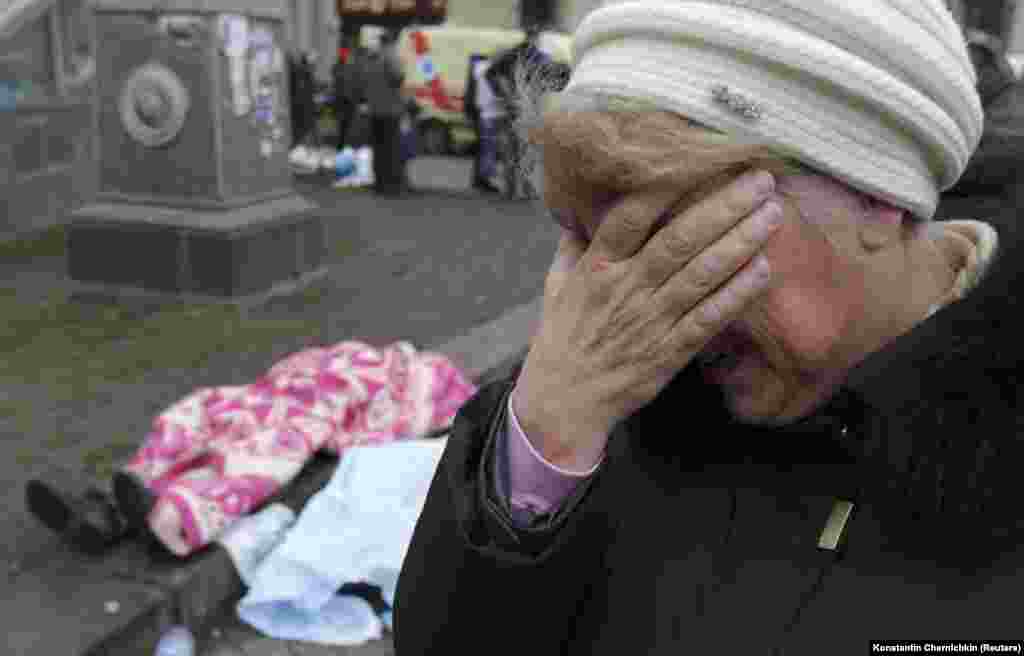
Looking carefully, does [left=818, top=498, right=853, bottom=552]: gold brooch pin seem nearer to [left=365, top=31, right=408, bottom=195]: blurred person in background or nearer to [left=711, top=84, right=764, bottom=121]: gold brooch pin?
[left=711, top=84, right=764, bottom=121]: gold brooch pin

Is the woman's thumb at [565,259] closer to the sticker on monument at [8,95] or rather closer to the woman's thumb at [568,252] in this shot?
the woman's thumb at [568,252]

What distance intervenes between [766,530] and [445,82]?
59.5 feet

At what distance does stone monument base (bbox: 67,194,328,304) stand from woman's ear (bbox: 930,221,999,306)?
250 inches

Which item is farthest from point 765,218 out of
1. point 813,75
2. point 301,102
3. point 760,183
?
point 301,102

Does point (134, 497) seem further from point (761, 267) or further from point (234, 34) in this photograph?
point (234, 34)

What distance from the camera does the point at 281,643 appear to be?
346cm

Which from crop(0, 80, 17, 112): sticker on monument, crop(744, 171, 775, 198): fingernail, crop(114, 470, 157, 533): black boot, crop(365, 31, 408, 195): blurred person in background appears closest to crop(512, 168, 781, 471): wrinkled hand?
crop(744, 171, 775, 198): fingernail

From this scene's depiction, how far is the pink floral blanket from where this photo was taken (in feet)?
12.0

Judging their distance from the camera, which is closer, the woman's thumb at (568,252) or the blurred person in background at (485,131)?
the woman's thumb at (568,252)

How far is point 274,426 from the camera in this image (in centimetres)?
426

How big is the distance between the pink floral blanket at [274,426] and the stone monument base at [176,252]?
2.56 meters

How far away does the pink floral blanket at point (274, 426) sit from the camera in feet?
12.0

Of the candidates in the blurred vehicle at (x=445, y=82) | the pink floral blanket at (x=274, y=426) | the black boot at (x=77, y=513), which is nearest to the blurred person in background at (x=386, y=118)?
the blurred vehicle at (x=445, y=82)

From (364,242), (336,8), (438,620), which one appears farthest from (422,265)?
(336,8)
